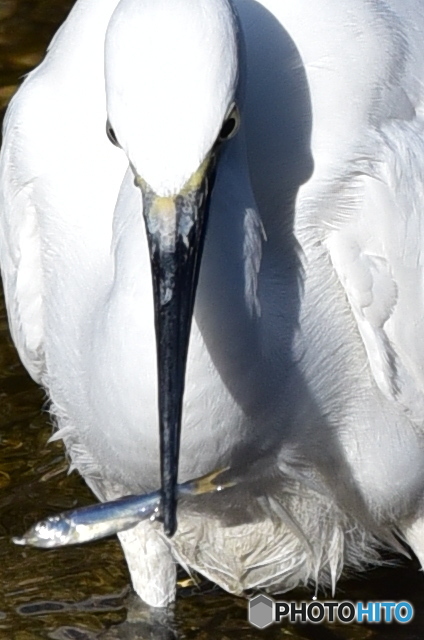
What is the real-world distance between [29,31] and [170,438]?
4.09m

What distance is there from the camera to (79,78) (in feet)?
10.5

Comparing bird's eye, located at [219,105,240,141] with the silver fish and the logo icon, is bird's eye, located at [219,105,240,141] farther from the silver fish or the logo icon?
the logo icon

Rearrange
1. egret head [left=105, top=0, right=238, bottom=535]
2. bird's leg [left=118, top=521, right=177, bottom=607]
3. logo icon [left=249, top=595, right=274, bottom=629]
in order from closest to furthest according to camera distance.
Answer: egret head [left=105, top=0, right=238, bottom=535] → bird's leg [left=118, top=521, right=177, bottom=607] → logo icon [left=249, top=595, right=274, bottom=629]

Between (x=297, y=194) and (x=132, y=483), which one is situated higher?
(x=297, y=194)

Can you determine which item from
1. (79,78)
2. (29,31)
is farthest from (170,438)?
(29,31)

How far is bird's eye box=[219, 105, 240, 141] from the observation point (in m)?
2.37

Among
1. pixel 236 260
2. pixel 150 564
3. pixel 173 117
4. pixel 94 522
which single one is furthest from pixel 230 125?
pixel 150 564

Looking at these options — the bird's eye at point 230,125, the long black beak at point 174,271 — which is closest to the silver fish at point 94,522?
the long black beak at point 174,271

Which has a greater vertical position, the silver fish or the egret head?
the egret head

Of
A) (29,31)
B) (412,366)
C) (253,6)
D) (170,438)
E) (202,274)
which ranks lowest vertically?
(29,31)

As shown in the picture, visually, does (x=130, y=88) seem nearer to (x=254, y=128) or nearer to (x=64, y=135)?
(x=254, y=128)

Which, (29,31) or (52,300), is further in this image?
(29,31)
